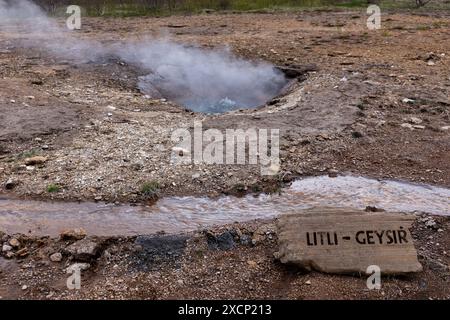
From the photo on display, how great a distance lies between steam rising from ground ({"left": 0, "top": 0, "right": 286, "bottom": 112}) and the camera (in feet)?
24.8

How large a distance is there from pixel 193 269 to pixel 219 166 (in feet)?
5.54

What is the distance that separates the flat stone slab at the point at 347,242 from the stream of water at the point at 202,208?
0.76m

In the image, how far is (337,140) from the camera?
5789 mm

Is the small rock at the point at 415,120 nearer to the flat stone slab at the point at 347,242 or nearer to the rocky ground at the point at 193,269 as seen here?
the rocky ground at the point at 193,269

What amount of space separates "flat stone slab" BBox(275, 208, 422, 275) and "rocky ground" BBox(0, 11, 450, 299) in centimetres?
10

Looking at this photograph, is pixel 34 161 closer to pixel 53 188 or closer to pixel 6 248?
pixel 53 188

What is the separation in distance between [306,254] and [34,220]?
2.36 meters

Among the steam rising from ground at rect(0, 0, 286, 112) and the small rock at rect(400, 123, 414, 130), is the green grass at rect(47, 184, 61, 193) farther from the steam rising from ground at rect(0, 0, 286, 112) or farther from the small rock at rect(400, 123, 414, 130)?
the small rock at rect(400, 123, 414, 130)

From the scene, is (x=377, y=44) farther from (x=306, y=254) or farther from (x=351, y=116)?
(x=306, y=254)

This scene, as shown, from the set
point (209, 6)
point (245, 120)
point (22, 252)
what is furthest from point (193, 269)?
point (209, 6)

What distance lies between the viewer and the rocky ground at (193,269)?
3.50 meters

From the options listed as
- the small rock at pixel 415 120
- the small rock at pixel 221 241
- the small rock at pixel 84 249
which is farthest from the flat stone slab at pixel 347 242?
the small rock at pixel 415 120

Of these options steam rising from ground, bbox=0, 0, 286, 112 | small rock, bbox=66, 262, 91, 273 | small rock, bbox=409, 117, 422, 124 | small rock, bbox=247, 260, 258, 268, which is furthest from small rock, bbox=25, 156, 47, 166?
small rock, bbox=409, 117, 422, 124

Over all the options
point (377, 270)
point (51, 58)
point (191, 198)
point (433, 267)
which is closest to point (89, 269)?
point (191, 198)
